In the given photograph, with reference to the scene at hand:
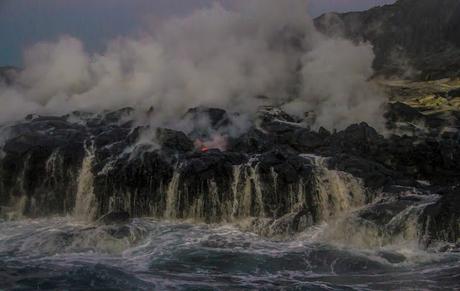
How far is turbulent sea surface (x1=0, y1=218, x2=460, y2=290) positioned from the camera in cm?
2002

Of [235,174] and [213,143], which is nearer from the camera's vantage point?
[235,174]

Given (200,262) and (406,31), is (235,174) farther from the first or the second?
(406,31)

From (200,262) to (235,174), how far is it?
905 centimetres

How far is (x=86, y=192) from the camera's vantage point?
3372cm

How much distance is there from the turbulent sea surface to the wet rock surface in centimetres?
208

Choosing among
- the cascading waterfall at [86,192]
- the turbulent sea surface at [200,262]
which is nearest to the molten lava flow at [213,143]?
the cascading waterfall at [86,192]

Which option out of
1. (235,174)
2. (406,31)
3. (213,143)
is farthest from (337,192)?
(406,31)

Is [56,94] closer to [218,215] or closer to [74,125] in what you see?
[74,125]

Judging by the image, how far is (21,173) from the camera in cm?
3569

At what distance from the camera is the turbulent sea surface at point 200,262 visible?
20016mm

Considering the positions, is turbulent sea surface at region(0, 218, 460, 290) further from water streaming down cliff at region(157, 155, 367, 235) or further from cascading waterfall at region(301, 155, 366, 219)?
cascading waterfall at region(301, 155, 366, 219)

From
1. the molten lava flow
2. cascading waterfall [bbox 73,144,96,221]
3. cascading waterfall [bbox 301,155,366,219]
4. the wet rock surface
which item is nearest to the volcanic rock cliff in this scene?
the wet rock surface

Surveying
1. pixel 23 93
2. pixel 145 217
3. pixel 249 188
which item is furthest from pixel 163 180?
pixel 23 93

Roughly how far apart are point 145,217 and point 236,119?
12.5 metres
